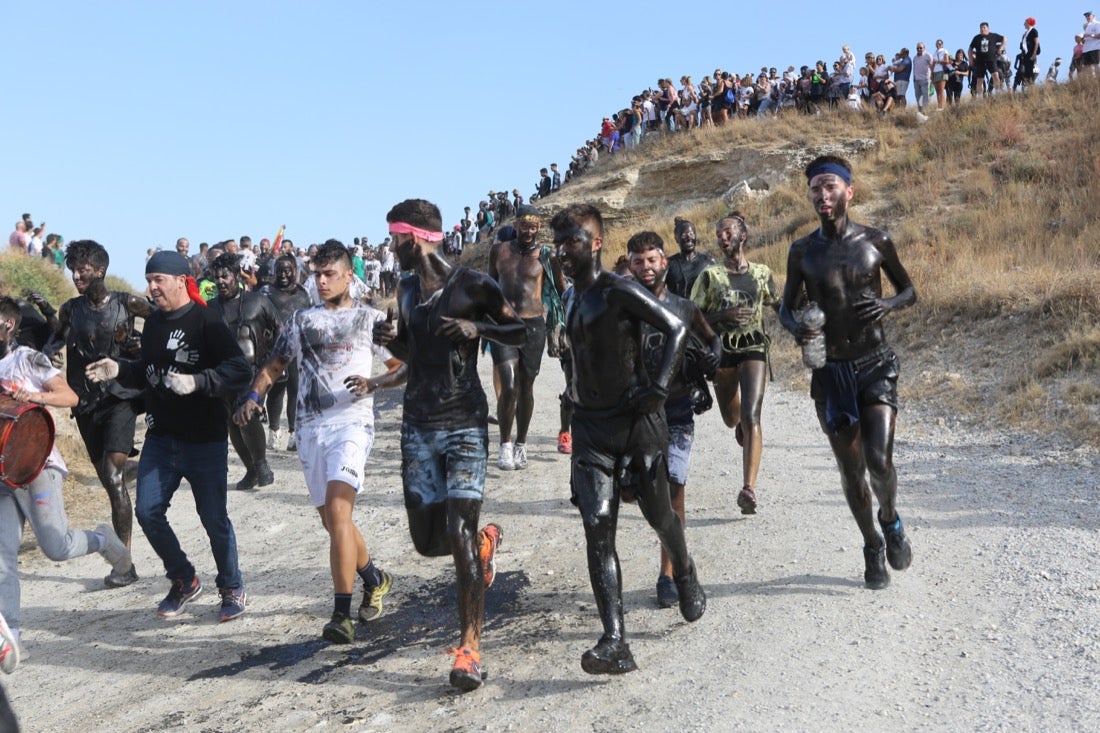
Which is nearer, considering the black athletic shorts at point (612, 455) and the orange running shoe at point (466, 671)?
the orange running shoe at point (466, 671)

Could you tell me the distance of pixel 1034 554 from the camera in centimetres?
596

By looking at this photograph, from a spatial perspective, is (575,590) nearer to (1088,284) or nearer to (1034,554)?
(1034,554)

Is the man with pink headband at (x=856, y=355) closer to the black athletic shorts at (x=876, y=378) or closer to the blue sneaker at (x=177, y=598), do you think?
the black athletic shorts at (x=876, y=378)

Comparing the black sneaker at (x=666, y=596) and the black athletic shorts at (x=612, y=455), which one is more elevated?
the black athletic shorts at (x=612, y=455)

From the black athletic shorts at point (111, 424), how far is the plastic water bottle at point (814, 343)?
473 cm

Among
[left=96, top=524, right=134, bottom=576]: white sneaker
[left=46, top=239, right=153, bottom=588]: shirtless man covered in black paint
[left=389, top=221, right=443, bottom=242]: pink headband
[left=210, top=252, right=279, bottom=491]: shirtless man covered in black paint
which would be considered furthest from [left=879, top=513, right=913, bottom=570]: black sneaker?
[left=210, top=252, right=279, bottom=491]: shirtless man covered in black paint

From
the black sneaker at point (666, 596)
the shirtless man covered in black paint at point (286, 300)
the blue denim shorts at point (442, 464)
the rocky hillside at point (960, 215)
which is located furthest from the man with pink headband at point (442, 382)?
the rocky hillside at point (960, 215)

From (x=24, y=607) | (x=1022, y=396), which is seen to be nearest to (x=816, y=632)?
(x=24, y=607)

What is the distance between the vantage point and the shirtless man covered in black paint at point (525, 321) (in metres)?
9.23

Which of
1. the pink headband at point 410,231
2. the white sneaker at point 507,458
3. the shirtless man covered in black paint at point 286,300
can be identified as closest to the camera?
the pink headband at point 410,231

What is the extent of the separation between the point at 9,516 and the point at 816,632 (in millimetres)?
4241

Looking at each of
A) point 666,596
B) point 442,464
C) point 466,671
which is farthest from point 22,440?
point 666,596

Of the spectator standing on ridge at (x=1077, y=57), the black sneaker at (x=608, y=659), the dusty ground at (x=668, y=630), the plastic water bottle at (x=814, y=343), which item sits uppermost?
the spectator standing on ridge at (x=1077, y=57)

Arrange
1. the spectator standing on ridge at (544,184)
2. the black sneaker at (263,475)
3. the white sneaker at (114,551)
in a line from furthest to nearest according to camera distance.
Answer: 1. the spectator standing on ridge at (544,184)
2. the black sneaker at (263,475)
3. the white sneaker at (114,551)
